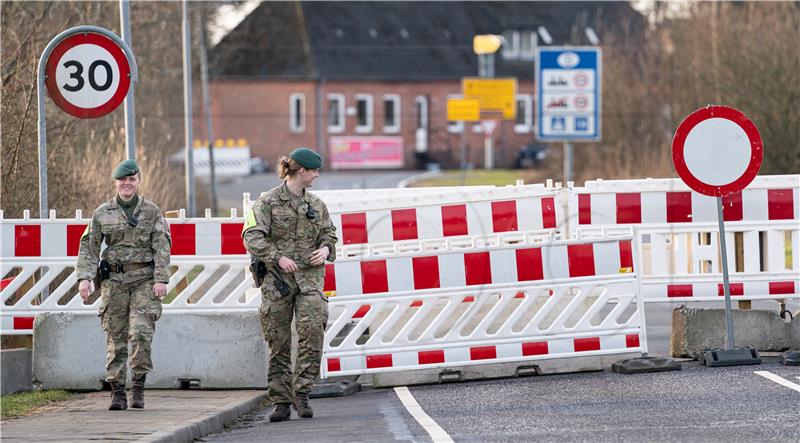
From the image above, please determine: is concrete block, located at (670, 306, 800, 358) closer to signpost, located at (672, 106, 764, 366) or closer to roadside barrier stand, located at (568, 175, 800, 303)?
roadside barrier stand, located at (568, 175, 800, 303)

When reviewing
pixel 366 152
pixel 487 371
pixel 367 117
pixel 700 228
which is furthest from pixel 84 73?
pixel 367 117

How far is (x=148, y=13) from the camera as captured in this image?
126 ft

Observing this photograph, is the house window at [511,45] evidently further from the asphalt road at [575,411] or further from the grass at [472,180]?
the asphalt road at [575,411]

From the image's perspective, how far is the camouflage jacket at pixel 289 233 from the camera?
1156 centimetres

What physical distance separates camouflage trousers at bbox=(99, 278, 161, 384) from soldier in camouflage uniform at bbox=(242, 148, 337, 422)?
953 millimetres

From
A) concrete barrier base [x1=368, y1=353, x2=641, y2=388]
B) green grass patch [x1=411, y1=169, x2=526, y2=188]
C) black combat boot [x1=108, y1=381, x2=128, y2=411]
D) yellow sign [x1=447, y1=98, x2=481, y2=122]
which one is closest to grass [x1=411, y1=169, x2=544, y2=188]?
green grass patch [x1=411, y1=169, x2=526, y2=188]

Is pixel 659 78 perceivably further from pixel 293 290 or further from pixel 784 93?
pixel 293 290

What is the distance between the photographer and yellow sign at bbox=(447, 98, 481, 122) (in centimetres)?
6106

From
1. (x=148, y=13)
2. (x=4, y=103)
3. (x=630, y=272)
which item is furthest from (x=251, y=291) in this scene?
(x=148, y=13)

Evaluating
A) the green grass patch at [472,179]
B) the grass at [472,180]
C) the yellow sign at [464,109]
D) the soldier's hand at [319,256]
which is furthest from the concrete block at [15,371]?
the green grass patch at [472,179]

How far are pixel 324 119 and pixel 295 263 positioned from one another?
76.6 metres

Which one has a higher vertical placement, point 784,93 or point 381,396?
point 784,93

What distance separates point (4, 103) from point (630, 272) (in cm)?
798

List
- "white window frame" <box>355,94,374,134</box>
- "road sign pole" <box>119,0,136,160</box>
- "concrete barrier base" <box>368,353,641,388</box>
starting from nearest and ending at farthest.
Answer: "concrete barrier base" <box>368,353,641,388</box> → "road sign pole" <box>119,0,136,160</box> → "white window frame" <box>355,94,374,134</box>
